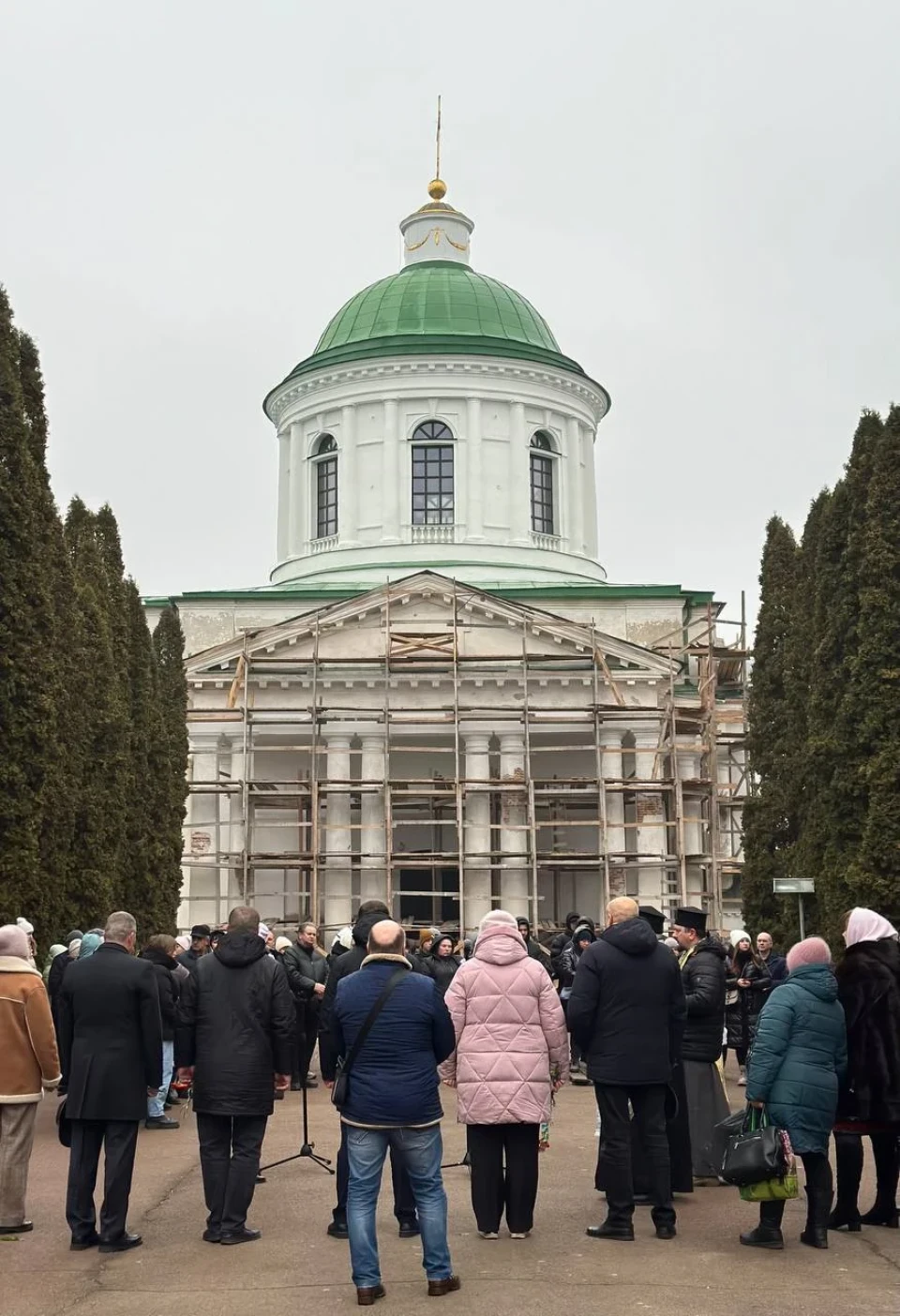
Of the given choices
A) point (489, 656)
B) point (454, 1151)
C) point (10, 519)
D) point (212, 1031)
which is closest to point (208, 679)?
point (489, 656)

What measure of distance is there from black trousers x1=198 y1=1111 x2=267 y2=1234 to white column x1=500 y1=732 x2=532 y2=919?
2274 centimetres

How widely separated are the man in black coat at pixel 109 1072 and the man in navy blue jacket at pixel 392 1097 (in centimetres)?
133

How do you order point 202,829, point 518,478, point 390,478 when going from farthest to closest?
point 518,478 → point 390,478 → point 202,829

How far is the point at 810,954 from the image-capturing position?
841cm

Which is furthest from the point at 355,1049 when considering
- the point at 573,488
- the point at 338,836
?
the point at 573,488

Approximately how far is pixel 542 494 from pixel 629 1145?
33.1 metres

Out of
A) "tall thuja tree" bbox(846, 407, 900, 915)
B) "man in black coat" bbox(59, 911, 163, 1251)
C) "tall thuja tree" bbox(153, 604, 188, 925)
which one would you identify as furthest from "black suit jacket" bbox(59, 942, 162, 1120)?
"tall thuja tree" bbox(153, 604, 188, 925)

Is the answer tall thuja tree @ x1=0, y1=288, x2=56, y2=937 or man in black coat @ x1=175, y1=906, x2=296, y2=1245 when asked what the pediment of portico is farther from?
man in black coat @ x1=175, y1=906, x2=296, y2=1245

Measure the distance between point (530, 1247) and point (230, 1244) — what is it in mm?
1558

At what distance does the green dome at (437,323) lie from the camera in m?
39.6

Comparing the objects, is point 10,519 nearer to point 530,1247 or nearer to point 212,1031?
point 212,1031

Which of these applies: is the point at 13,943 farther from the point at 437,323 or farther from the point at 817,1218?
the point at 437,323

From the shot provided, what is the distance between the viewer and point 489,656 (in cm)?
3138

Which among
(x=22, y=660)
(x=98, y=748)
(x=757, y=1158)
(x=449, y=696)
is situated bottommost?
(x=757, y=1158)
